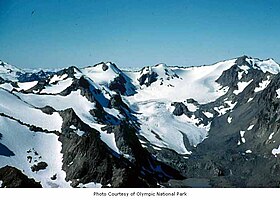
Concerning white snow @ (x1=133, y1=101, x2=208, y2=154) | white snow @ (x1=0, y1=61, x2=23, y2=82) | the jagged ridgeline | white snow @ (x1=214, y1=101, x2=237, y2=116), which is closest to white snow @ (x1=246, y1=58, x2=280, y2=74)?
the jagged ridgeline

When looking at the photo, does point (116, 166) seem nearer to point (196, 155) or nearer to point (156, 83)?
point (196, 155)

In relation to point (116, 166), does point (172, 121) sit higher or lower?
lower

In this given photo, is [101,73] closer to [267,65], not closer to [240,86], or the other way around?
[240,86]

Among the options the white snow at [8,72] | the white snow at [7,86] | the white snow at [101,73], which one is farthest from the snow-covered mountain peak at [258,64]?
the white snow at [8,72]

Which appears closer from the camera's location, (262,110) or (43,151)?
(43,151)

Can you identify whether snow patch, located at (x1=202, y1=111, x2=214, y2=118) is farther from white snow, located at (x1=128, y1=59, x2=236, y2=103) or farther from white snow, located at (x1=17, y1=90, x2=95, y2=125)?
white snow, located at (x1=17, y1=90, x2=95, y2=125)

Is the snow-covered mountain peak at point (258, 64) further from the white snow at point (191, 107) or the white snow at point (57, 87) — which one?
the white snow at point (57, 87)
